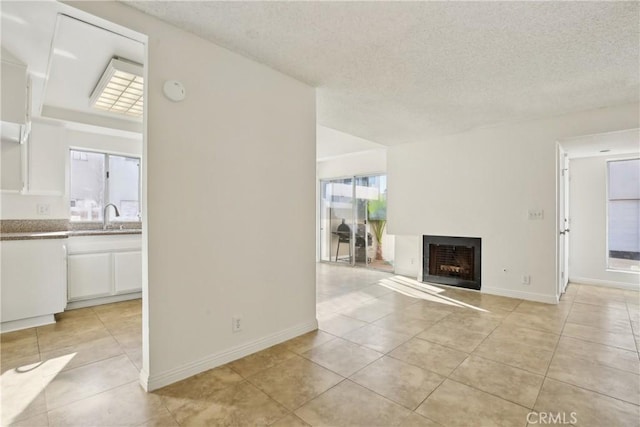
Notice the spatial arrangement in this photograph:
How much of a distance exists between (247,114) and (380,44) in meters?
1.20

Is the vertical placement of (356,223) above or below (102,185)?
below

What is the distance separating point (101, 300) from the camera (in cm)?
390

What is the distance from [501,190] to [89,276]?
5.73 meters

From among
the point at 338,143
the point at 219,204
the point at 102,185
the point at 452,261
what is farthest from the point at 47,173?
the point at 452,261

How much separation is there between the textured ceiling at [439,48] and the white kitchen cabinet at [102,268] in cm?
307

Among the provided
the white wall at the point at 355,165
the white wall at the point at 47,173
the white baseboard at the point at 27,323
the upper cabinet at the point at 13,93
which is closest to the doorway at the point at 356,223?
the white wall at the point at 355,165

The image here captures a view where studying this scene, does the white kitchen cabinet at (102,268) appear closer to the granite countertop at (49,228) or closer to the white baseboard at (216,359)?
the granite countertop at (49,228)

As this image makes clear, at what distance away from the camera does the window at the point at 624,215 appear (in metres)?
4.81

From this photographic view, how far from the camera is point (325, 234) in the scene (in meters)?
7.56

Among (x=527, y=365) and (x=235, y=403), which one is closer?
(x=235, y=403)

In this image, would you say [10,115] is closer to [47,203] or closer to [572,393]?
[47,203]

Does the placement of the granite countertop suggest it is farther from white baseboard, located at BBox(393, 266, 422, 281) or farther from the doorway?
white baseboard, located at BBox(393, 266, 422, 281)

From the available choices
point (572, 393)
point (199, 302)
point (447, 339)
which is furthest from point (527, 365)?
point (199, 302)

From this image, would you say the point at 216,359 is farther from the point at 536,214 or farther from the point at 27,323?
the point at 536,214
